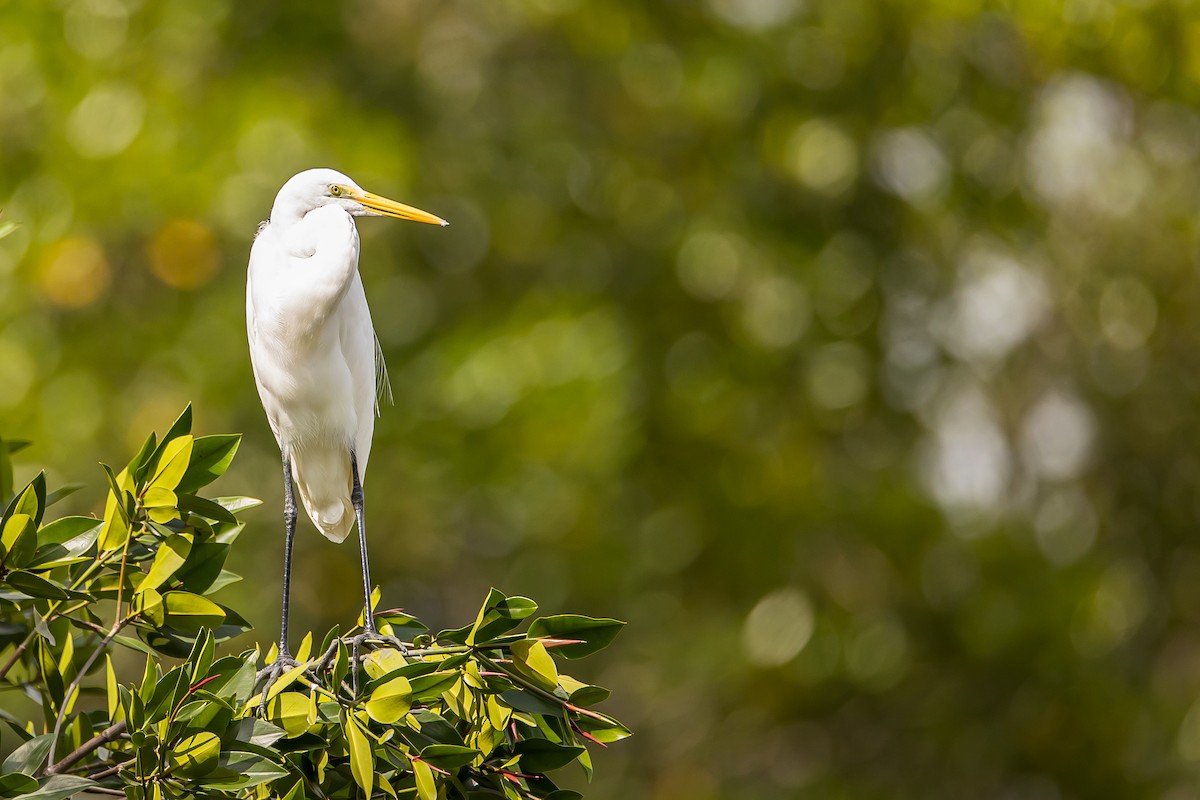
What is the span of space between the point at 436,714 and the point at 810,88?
4114 mm

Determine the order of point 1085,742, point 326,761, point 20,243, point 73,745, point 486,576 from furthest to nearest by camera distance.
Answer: point 486,576, point 1085,742, point 20,243, point 73,745, point 326,761

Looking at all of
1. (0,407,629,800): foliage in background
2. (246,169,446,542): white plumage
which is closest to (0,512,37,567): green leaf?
(0,407,629,800): foliage in background

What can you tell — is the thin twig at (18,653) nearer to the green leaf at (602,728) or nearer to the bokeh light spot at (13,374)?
the green leaf at (602,728)

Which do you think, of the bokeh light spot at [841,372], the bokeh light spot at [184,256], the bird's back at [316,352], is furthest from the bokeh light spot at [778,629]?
the bird's back at [316,352]

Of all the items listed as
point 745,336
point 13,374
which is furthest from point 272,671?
point 745,336

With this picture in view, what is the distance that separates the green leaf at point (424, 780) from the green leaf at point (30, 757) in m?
0.33

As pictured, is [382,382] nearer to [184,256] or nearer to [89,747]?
[89,747]

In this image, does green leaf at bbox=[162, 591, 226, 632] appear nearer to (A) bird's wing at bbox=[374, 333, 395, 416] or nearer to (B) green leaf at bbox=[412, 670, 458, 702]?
(B) green leaf at bbox=[412, 670, 458, 702]

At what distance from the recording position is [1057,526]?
482cm

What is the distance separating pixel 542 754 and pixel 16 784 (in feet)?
1.32

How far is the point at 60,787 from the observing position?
102 centimetres

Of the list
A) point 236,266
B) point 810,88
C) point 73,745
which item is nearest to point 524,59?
point 810,88

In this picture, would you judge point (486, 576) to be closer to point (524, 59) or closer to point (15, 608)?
point (524, 59)

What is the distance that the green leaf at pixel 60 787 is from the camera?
1004mm
